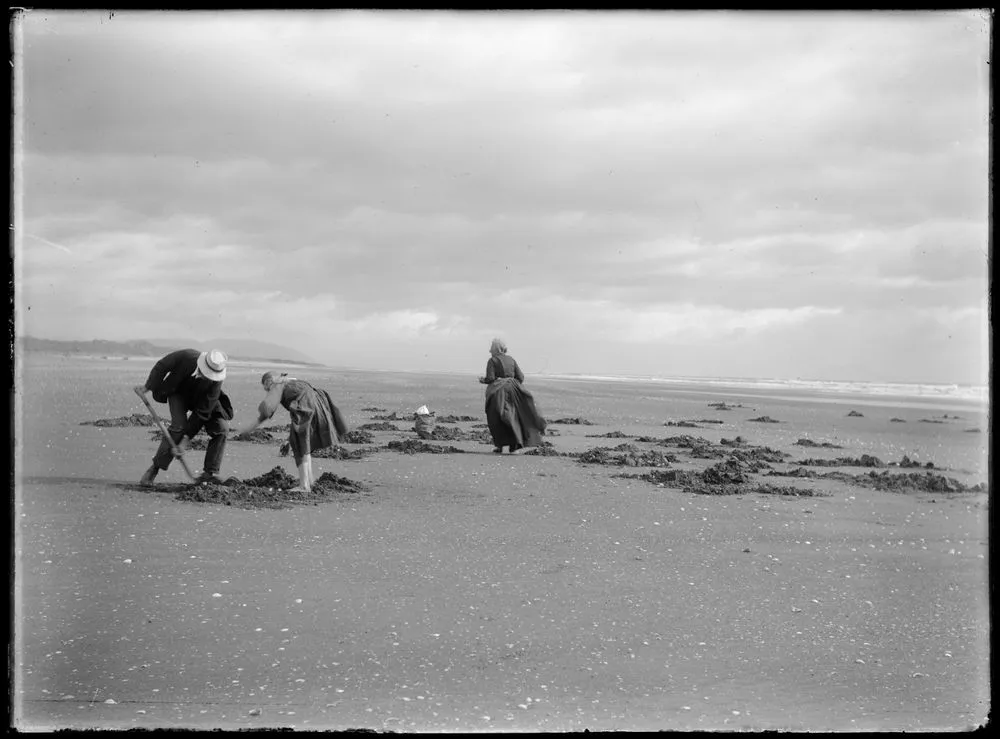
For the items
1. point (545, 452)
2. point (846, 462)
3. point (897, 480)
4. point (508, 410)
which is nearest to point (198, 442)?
point (508, 410)

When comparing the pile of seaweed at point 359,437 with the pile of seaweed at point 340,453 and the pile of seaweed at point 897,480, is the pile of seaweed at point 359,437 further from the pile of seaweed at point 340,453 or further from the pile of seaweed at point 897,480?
the pile of seaweed at point 897,480

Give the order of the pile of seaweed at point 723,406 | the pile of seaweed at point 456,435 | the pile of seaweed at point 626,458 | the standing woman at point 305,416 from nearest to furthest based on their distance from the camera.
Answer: the standing woman at point 305,416 < the pile of seaweed at point 626,458 < the pile of seaweed at point 456,435 < the pile of seaweed at point 723,406

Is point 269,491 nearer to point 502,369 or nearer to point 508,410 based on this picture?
point 508,410

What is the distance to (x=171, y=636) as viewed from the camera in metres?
4.05

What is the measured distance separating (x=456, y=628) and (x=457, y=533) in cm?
179

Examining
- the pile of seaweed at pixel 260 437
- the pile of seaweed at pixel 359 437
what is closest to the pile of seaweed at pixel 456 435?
the pile of seaweed at pixel 359 437

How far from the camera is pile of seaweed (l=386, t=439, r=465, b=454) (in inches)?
365

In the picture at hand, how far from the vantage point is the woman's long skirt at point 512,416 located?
10164 millimetres

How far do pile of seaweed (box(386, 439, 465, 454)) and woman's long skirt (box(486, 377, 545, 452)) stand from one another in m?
0.60

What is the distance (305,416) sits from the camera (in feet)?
22.1

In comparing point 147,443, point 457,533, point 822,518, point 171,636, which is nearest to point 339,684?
point 171,636

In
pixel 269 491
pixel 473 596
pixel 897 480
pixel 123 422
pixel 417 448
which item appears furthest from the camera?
pixel 417 448

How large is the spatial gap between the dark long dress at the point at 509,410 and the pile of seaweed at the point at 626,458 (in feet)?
2.58

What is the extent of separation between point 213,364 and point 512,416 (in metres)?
4.77
